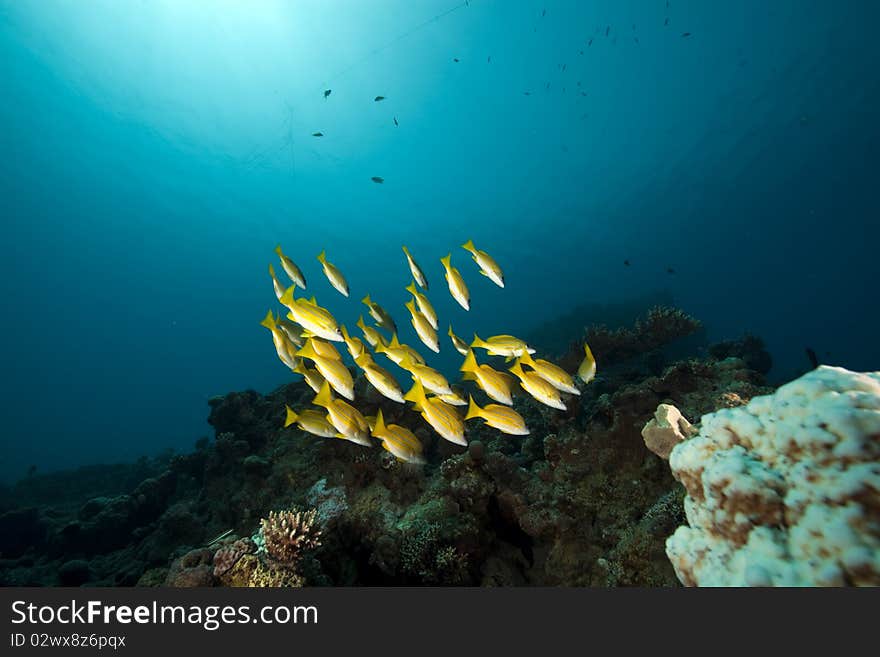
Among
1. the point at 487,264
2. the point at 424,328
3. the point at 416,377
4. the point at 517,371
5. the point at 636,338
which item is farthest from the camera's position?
the point at 636,338

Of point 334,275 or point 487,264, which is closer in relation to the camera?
point 487,264

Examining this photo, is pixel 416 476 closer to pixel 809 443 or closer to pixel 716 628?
pixel 716 628

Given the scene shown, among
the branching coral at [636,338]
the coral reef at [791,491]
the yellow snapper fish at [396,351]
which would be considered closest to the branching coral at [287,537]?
the yellow snapper fish at [396,351]

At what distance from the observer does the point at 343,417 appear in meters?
4.22

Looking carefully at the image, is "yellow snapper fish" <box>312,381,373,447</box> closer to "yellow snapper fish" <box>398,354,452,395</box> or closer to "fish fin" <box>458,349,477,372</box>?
"yellow snapper fish" <box>398,354,452,395</box>

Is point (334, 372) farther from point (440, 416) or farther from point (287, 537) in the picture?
point (287, 537)

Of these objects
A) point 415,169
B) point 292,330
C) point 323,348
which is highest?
point 415,169

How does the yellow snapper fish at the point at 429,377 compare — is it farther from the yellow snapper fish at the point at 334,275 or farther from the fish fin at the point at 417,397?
the yellow snapper fish at the point at 334,275

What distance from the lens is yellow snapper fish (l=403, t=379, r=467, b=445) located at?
3.61 metres

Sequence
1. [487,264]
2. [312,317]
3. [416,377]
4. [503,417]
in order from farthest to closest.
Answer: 1. [487,264]
2. [312,317]
3. [416,377]
4. [503,417]

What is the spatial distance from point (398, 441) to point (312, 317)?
169cm

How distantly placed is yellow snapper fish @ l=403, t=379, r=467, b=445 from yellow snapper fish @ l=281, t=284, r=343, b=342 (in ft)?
4.02

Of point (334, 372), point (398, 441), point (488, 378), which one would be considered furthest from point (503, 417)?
point (334, 372)

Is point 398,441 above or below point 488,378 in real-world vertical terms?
below
